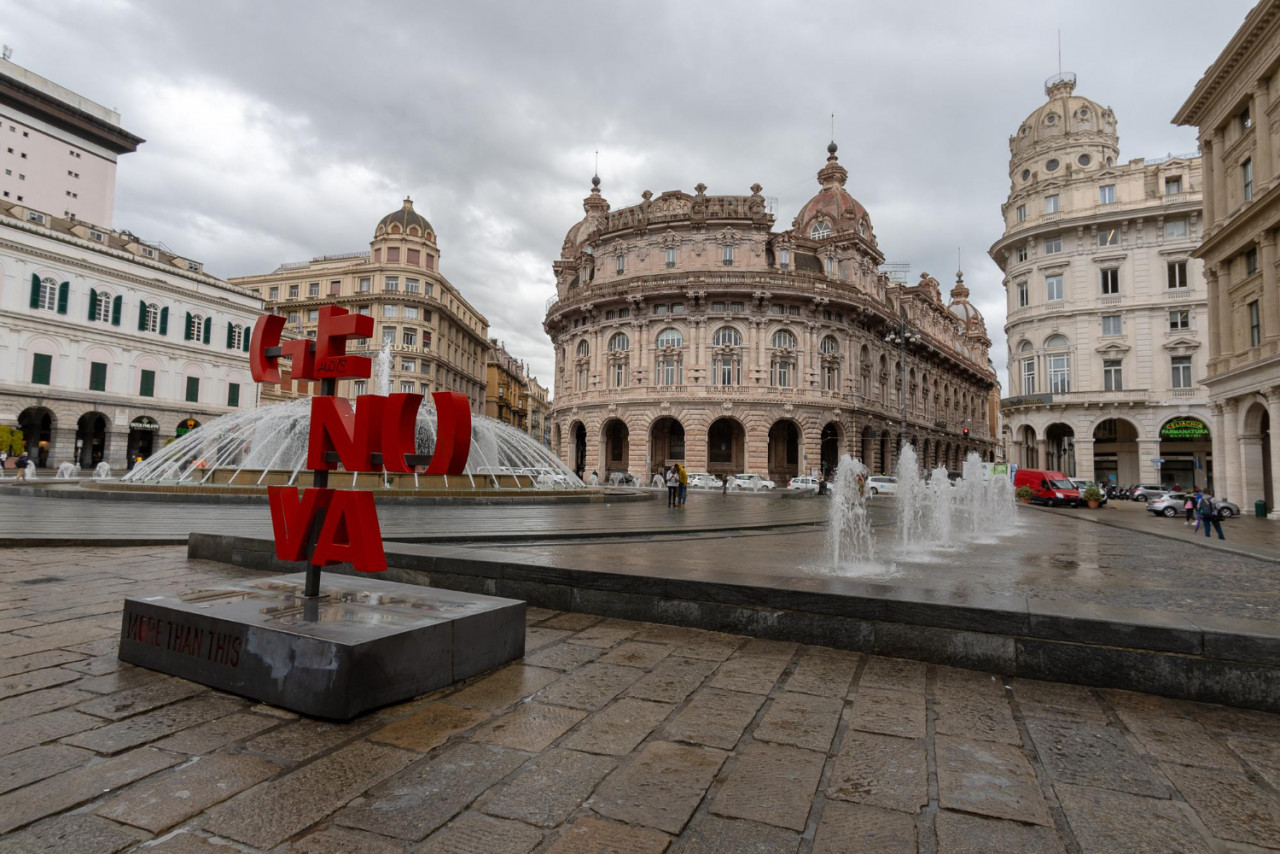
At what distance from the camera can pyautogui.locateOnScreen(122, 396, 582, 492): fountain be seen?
1662 cm

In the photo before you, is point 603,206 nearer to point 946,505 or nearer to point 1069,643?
point 946,505

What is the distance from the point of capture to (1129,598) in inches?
242

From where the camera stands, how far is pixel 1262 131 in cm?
2017

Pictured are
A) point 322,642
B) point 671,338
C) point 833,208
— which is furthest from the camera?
point 833,208

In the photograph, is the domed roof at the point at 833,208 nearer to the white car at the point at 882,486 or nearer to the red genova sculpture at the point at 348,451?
the white car at the point at 882,486

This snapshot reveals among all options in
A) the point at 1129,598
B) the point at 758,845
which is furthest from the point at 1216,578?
the point at 758,845

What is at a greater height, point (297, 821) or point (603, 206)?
point (603, 206)

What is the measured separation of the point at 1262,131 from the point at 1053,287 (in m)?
20.2

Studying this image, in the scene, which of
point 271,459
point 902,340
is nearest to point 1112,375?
point 902,340

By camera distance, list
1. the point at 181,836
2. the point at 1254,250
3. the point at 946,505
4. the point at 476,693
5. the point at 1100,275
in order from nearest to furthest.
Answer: the point at 181,836 < the point at 476,693 < the point at 946,505 < the point at 1254,250 < the point at 1100,275

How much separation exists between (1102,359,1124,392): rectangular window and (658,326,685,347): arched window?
24532mm

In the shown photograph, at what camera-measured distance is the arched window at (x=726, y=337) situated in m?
40.0

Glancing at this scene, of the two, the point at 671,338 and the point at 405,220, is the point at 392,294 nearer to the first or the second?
the point at 405,220

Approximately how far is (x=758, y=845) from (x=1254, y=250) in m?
28.6
